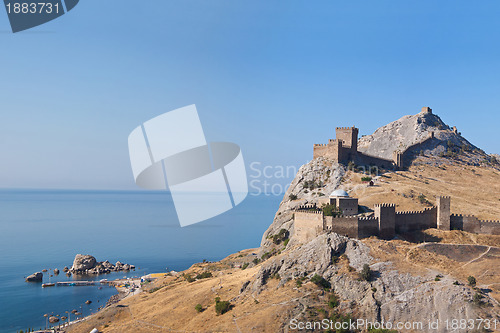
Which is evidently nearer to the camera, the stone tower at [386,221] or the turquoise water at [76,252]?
the stone tower at [386,221]

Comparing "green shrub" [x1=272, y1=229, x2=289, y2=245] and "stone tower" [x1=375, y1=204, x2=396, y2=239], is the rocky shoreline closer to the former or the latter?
"green shrub" [x1=272, y1=229, x2=289, y2=245]

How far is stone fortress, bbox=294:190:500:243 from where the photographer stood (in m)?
48.5

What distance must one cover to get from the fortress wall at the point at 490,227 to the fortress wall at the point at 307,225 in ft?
69.6

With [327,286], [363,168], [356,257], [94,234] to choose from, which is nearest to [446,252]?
[356,257]

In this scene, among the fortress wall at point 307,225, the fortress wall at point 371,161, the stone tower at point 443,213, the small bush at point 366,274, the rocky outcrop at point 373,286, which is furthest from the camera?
the fortress wall at point 371,161

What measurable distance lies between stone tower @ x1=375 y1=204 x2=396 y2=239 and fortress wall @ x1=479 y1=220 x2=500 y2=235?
39.3 feet

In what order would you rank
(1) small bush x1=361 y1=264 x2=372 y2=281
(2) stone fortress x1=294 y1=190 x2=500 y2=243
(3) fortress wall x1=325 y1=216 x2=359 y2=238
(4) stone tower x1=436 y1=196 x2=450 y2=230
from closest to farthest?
(1) small bush x1=361 y1=264 x2=372 y2=281 → (3) fortress wall x1=325 y1=216 x2=359 y2=238 → (2) stone fortress x1=294 y1=190 x2=500 y2=243 → (4) stone tower x1=436 y1=196 x2=450 y2=230

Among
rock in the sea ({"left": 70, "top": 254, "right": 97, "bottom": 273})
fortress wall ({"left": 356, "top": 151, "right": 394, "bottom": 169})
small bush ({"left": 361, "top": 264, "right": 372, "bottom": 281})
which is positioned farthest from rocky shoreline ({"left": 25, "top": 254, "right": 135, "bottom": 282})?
small bush ({"left": 361, "top": 264, "right": 372, "bottom": 281})

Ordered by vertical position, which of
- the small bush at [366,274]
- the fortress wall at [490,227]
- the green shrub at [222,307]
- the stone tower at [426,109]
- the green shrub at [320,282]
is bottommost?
the green shrub at [222,307]

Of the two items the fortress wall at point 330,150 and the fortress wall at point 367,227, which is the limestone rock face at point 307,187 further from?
the fortress wall at point 367,227

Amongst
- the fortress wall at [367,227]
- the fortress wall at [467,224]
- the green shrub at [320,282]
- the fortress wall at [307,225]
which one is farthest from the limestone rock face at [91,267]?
the fortress wall at [467,224]

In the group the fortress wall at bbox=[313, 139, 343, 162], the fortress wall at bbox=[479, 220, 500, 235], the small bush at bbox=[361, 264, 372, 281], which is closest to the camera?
the small bush at bbox=[361, 264, 372, 281]

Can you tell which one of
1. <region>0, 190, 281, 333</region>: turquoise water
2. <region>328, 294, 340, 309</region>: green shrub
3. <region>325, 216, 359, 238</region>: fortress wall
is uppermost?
<region>325, 216, 359, 238</region>: fortress wall

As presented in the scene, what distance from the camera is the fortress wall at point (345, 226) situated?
158 feet
